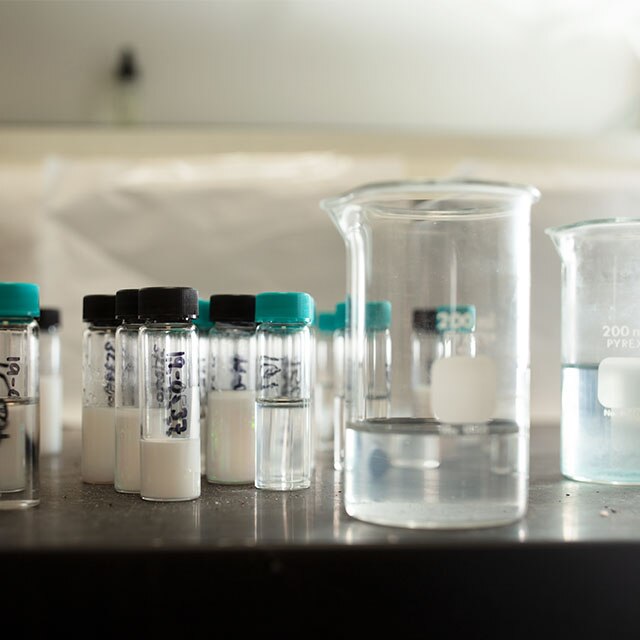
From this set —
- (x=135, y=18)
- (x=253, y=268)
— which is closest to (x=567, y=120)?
(x=253, y=268)

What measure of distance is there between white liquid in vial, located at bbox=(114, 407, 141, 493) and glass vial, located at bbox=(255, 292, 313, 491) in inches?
5.8

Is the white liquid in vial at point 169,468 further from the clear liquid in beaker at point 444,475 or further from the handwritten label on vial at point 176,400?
the clear liquid in beaker at point 444,475

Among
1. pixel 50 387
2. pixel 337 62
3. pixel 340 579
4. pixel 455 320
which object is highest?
pixel 337 62

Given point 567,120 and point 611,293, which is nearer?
point 611,293

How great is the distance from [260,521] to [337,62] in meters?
1.19

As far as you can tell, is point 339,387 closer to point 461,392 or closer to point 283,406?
point 283,406

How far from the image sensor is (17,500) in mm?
912

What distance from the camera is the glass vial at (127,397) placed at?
1.01 meters

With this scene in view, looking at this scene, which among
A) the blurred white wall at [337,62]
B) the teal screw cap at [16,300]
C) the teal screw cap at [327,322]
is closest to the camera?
the teal screw cap at [16,300]

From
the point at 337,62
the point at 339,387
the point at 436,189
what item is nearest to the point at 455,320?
the point at 436,189

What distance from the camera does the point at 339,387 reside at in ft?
4.56

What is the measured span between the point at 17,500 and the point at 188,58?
1.09 meters

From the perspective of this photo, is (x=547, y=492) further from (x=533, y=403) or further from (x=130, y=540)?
(x=533, y=403)

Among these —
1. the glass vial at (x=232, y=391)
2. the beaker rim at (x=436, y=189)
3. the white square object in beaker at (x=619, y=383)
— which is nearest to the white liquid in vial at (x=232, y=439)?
the glass vial at (x=232, y=391)
